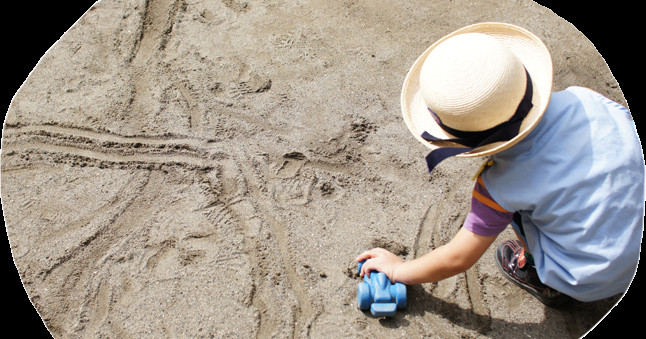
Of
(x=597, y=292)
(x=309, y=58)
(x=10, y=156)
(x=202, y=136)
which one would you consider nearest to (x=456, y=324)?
(x=597, y=292)

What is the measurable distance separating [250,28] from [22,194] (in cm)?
187

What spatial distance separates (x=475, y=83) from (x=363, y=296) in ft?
3.67

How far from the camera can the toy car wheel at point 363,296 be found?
7.97ft

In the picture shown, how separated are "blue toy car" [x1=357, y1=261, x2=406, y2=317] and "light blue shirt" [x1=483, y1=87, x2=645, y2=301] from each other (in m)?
0.68

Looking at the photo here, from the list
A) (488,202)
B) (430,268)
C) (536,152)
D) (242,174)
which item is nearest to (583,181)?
(536,152)

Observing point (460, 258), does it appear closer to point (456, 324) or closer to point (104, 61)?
point (456, 324)

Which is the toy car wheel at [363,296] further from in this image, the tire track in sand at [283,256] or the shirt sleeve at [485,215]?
the shirt sleeve at [485,215]

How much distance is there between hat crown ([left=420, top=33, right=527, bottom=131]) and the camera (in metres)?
1.73

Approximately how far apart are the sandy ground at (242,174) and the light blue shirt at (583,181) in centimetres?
66

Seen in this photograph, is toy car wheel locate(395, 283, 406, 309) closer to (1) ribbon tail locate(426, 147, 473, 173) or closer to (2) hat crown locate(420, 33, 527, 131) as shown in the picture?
(1) ribbon tail locate(426, 147, 473, 173)

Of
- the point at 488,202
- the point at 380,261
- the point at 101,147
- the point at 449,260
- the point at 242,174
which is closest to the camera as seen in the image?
the point at 488,202

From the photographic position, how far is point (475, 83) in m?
1.74

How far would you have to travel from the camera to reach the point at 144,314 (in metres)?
2.52

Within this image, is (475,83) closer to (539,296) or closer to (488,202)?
(488,202)
